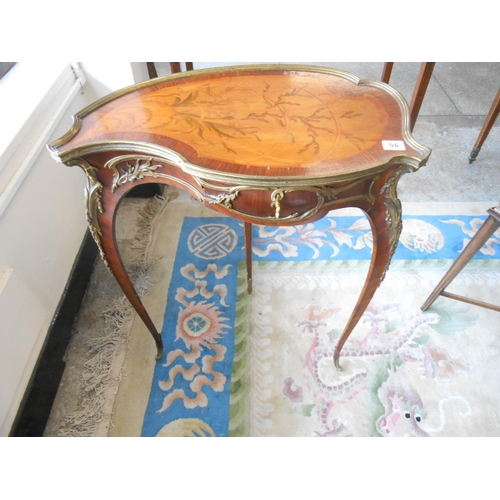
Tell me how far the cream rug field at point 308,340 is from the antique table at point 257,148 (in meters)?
0.36

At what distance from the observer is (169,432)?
35.9 inches

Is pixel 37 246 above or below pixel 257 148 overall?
below

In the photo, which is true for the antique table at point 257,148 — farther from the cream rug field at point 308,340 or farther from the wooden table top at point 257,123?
the cream rug field at point 308,340

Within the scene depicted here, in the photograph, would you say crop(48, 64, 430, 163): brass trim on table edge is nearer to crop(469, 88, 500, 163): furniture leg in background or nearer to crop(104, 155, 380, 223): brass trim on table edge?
crop(104, 155, 380, 223): brass trim on table edge

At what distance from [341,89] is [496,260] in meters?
0.89

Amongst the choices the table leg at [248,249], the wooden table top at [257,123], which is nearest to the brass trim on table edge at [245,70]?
the wooden table top at [257,123]

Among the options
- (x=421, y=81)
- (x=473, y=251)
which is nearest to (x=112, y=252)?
(x=473, y=251)

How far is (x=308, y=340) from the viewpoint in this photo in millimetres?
1069

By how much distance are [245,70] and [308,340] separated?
2.38ft

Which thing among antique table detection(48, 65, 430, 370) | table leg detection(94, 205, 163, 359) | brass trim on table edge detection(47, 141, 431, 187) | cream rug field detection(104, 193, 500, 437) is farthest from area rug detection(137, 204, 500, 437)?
brass trim on table edge detection(47, 141, 431, 187)

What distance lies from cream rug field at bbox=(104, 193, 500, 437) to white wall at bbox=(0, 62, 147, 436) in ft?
0.80

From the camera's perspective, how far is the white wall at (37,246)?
2.62ft

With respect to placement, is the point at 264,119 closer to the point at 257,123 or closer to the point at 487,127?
the point at 257,123
